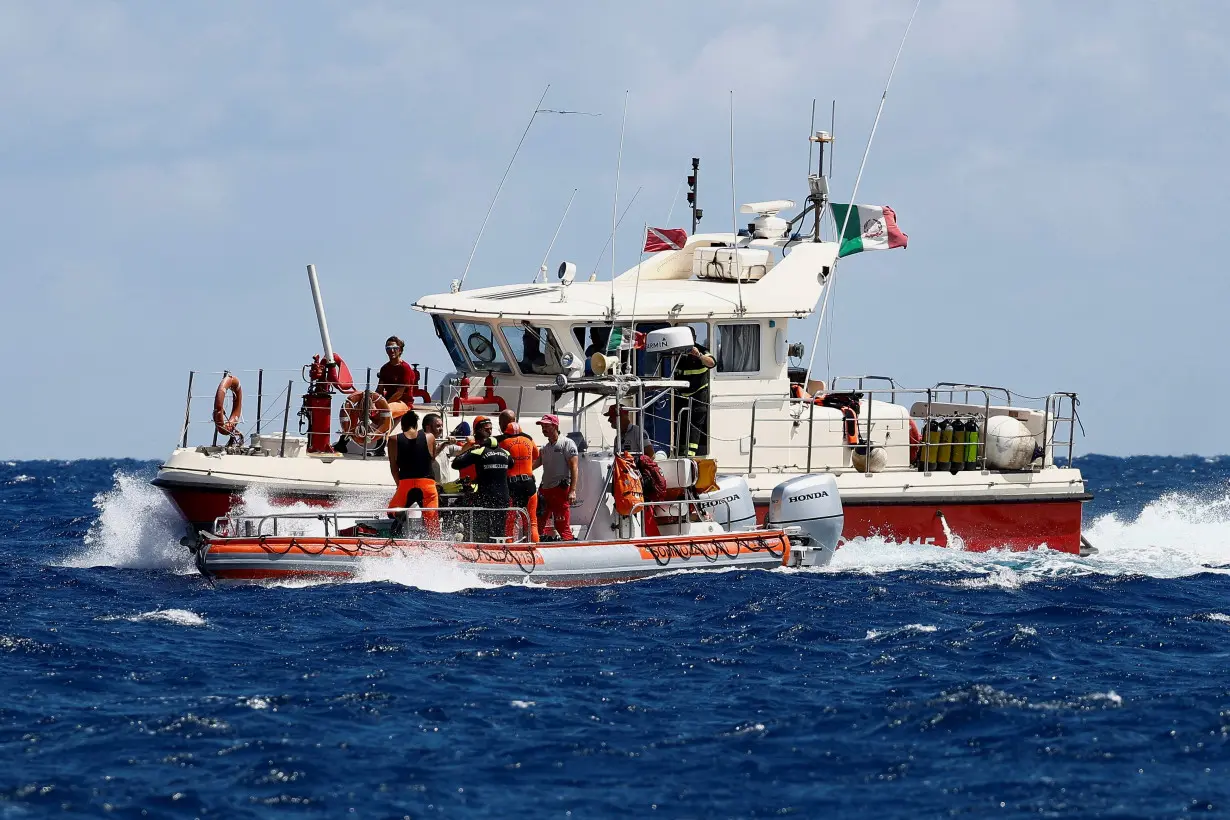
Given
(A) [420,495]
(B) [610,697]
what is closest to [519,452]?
(A) [420,495]

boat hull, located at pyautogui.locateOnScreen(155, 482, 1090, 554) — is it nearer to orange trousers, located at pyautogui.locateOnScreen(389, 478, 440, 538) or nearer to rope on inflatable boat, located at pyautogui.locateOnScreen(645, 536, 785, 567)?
rope on inflatable boat, located at pyautogui.locateOnScreen(645, 536, 785, 567)

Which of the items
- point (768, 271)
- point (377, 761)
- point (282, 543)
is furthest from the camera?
point (768, 271)

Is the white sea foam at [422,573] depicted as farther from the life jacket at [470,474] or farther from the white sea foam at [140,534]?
the white sea foam at [140,534]

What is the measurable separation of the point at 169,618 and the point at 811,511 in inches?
265

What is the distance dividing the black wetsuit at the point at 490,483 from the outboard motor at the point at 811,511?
3.24 metres

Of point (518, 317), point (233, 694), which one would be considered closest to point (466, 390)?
point (518, 317)

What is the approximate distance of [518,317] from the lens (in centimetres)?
1772

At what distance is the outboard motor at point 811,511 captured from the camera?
1641 cm

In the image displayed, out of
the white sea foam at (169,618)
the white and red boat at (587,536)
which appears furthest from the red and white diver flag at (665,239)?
the white sea foam at (169,618)

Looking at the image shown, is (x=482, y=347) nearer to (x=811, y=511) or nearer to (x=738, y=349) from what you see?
(x=738, y=349)

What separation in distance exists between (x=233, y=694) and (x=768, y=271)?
10672 millimetres

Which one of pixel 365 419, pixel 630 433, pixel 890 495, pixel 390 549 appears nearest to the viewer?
pixel 390 549

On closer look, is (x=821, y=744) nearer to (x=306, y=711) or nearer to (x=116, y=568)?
(x=306, y=711)

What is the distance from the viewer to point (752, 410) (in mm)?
18016
